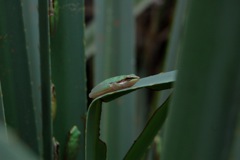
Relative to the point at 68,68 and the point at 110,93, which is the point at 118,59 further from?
the point at 110,93

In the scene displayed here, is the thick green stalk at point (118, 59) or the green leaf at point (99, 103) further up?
the green leaf at point (99, 103)

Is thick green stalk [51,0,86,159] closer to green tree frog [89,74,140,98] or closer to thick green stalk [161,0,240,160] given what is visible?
green tree frog [89,74,140,98]

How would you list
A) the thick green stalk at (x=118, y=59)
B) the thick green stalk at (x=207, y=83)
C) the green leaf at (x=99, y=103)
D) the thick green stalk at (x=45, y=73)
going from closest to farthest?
the thick green stalk at (x=207, y=83) → the green leaf at (x=99, y=103) → the thick green stalk at (x=45, y=73) → the thick green stalk at (x=118, y=59)

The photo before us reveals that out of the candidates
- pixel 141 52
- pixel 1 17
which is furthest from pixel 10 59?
pixel 141 52

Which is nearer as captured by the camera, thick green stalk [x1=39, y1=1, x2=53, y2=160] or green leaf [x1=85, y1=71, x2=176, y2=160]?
green leaf [x1=85, y1=71, x2=176, y2=160]

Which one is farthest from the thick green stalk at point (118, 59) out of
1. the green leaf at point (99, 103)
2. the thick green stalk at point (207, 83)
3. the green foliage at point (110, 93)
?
the thick green stalk at point (207, 83)

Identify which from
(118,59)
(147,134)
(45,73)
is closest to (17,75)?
(45,73)

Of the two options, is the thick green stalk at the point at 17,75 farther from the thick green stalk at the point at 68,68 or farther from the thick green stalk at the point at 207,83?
the thick green stalk at the point at 207,83

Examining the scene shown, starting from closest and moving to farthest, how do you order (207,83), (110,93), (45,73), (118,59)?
(207,83) → (110,93) → (45,73) → (118,59)

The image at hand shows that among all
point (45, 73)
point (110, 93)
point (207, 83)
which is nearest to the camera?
point (207, 83)

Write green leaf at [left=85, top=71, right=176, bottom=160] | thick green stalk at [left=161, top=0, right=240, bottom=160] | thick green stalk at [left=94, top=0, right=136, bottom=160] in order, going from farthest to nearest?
thick green stalk at [left=94, top=0, right=136, bottom=160], green leaf at [left=85, top=71, right=176, bottom=160], thick green stalk at [left=161, top=0, right=240, bottom=160]

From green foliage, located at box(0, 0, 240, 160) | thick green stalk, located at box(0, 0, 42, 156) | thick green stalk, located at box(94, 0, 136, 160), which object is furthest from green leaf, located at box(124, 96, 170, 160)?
thick green stalk, located at box(94, 0, 136, 160)

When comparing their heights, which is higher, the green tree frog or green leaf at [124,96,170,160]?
the green tree frog
